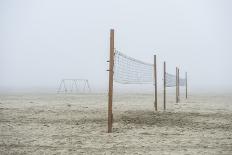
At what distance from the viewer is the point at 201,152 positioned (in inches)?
257

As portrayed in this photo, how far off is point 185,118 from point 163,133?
3.22 metres

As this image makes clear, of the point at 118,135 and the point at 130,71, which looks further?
the point at 130,71

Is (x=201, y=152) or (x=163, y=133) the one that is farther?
(x=163, y=133)

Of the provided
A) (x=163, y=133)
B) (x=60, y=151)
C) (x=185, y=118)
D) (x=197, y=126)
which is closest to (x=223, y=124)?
(x=197, y=126)

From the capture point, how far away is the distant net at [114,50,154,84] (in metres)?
9.91

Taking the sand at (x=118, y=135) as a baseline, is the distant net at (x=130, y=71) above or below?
above

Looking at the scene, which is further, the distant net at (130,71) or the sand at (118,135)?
the distant net at (130,71)

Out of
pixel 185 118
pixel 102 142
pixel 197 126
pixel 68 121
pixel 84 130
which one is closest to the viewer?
pixel 102 142

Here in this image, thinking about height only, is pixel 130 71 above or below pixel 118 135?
above

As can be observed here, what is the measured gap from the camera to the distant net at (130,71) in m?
9.91

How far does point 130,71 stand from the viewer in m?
11.6

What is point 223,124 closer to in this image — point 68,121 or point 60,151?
point 68,121

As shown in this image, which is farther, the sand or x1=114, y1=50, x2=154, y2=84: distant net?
x1=114, y1=50, x2=154, y2=84: distant net

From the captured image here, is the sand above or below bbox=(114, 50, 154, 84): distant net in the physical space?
below
